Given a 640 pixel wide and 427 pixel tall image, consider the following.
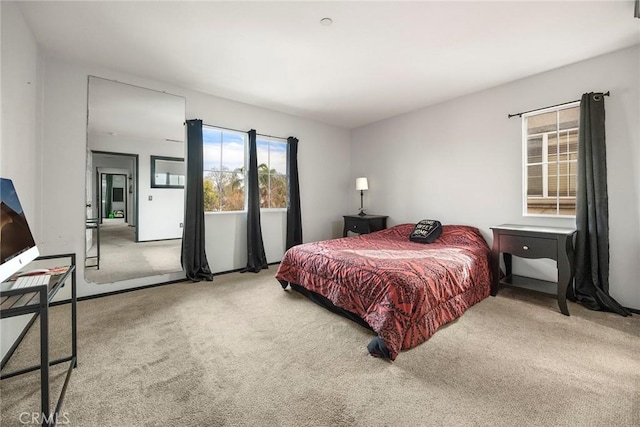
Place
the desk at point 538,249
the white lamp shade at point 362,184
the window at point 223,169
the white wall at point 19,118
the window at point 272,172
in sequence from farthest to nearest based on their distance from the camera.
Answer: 1. the white lamp shade at point 362,184
2. the window at point 272,172
3. the window at point 223,169
4. the desk at point 538,249
5. the white wall at point 19,118

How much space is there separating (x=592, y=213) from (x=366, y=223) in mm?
2566

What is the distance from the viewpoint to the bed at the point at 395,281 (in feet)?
5.95

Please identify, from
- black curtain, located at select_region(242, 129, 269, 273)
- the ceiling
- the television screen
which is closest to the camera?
the television screen

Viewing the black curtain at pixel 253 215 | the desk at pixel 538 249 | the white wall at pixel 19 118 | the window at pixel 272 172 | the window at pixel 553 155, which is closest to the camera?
the white wall at pixel 19 118

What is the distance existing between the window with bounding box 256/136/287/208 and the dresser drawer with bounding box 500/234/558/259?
3.03 meters

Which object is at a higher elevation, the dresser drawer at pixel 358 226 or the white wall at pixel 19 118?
the white wall at pixel 19 118

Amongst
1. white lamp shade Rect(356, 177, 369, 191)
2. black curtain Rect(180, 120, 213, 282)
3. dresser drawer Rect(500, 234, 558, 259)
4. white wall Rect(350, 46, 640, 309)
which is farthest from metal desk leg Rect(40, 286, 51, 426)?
white lamp shade Rect(356, 177, 369, 191)

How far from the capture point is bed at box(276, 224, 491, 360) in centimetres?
181

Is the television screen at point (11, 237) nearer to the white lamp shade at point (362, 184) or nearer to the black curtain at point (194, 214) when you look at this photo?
the black curtain at point (194, 214)

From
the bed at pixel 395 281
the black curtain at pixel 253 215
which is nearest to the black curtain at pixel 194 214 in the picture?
the black curtain at pixel 253 215

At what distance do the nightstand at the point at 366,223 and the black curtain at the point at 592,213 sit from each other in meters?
2.39

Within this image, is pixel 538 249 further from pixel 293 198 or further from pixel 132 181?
pixel 132 181

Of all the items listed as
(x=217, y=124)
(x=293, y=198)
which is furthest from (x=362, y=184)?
(x=217, y=124)

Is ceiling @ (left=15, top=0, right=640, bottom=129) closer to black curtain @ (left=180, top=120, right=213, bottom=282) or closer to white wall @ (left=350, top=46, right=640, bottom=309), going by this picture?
white wall @ (left=350, top=46, right=640, bottom=309)
